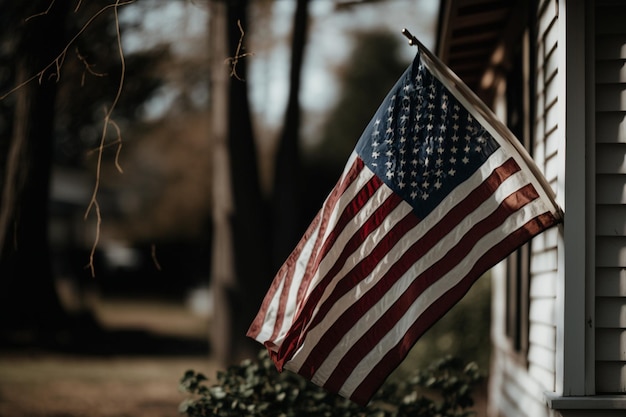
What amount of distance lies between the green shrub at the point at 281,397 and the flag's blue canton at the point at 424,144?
205 centimetres

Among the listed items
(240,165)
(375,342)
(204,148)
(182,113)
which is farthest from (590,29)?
(204,148)

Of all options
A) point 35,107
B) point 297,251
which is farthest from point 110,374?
point 297,251

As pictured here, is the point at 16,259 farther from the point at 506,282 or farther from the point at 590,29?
the point at 590,29

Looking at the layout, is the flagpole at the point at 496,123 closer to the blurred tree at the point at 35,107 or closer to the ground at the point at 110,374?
the blurred tree at the point at 35,107

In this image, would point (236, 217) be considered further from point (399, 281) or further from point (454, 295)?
point (454, 295)

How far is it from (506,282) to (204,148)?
76.7ft

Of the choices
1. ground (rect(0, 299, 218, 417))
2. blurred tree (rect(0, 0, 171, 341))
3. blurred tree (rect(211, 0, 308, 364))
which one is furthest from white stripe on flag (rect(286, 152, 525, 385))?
ground (rect(0, 299, 218, 417))

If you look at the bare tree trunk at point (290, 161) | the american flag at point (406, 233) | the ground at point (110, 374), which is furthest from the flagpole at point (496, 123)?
the bare tree trunk at point (290, 161)

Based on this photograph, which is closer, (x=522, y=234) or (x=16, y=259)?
(x=522, y=234)

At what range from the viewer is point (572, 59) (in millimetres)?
4539

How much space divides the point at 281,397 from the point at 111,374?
10134 millimetres

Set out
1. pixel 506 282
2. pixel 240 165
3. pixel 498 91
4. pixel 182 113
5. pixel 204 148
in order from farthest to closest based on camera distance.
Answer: pixel 204 148
pixel 182 113
pixel 240 165
pixel 498 91
pixel 506 282

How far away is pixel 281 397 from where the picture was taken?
5.81 metres

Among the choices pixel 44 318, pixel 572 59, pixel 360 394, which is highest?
pixel 44 318
